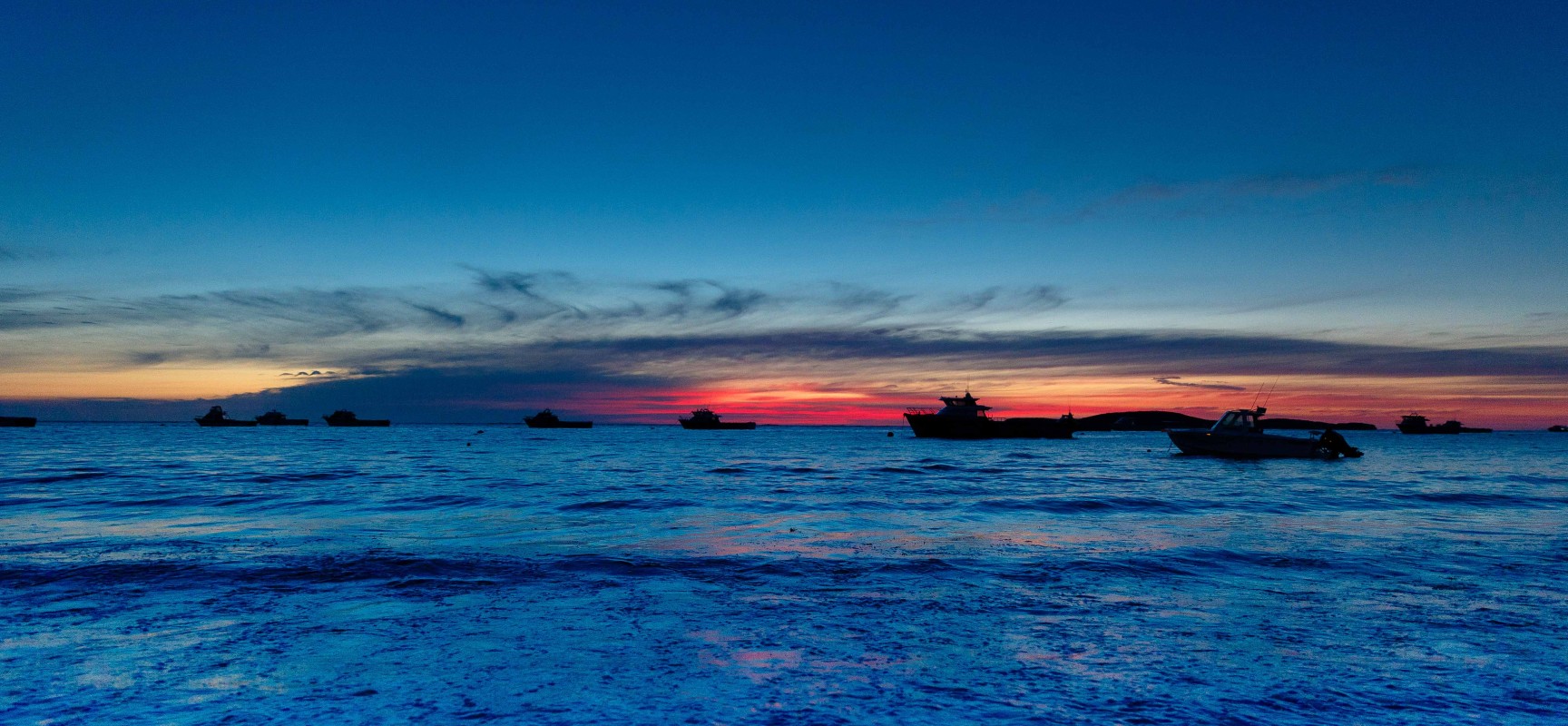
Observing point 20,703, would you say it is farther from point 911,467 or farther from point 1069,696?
point 911,467

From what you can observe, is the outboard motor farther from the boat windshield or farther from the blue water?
the blue water

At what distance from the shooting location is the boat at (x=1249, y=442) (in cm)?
5516

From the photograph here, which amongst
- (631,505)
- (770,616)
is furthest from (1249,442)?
(770,616)

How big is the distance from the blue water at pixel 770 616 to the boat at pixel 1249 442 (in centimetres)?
3815

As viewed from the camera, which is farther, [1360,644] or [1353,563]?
[1353,563]

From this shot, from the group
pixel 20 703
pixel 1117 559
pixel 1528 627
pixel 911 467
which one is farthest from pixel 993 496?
pixel 20 703

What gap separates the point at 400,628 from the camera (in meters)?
7.66

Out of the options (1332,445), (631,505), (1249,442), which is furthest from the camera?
(1332,445)

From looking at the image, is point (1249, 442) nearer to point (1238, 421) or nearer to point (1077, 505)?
point (1238, 421)

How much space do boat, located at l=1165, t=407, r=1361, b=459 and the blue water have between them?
38152mm

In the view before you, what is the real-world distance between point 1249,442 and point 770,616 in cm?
5767

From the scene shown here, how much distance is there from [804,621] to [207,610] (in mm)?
6566

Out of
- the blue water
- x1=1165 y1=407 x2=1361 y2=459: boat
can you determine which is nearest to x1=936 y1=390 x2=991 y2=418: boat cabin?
x1=1165 y1=407 x2=1361 y2=459: boat

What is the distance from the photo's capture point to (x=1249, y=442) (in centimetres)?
5512
